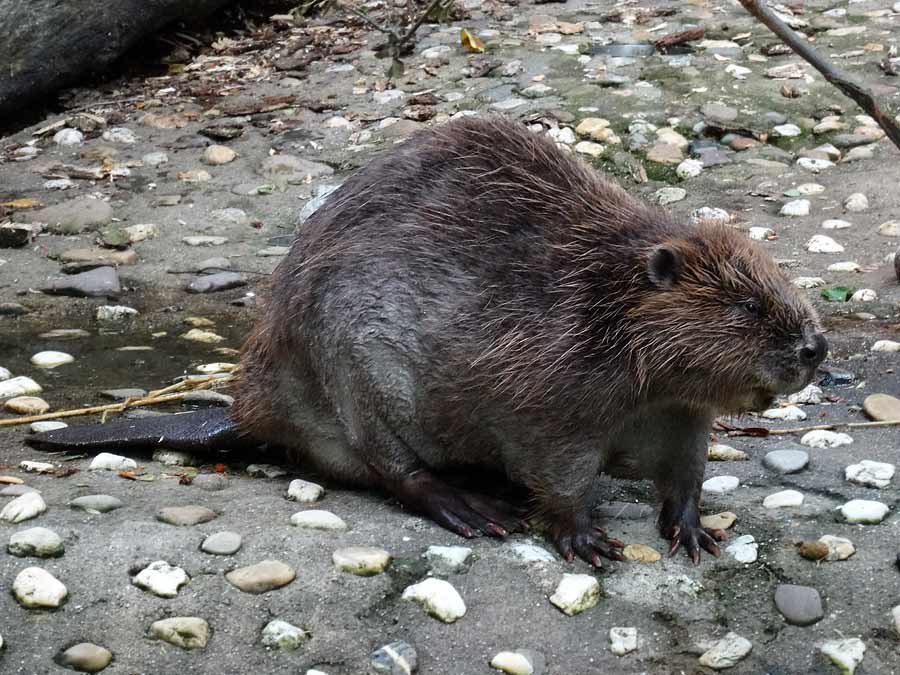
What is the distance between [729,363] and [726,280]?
0.78ft

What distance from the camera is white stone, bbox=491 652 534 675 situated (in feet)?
10.0

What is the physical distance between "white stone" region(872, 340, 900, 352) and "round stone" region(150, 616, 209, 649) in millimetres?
3091

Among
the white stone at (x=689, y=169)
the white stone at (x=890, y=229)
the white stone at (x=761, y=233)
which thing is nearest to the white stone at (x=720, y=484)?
the white stone at (x=761, y=233)

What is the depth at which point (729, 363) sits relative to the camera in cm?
A: 344

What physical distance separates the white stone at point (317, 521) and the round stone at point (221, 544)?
21 centimetres

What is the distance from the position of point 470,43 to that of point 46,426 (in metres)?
4.89

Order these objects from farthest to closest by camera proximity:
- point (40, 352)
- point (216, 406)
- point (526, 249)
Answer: point (40, 352), point (216, 406), point (526, 249)

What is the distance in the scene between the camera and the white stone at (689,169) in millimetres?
6850

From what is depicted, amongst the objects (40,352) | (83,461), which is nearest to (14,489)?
(83,461)

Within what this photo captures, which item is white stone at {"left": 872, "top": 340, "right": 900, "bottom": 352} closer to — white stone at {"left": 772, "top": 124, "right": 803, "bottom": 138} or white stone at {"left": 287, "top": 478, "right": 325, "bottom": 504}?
white stone at {"left": 287, "top": 478, "right": 325, "bottom": 504}

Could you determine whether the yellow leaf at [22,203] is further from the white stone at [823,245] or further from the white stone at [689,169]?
the white stone at [823,245]

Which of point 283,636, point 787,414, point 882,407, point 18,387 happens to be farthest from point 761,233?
point 283,636

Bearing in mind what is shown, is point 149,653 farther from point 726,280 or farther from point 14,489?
point 726,280

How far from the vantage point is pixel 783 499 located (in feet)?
12.5
